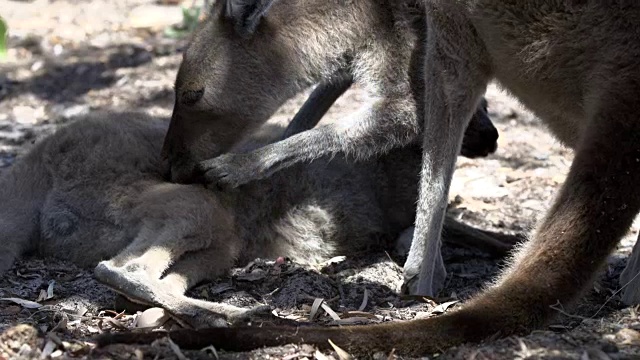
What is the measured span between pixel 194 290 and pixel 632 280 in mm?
1854

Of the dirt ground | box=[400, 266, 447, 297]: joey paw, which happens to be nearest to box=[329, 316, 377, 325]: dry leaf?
the dirt ground

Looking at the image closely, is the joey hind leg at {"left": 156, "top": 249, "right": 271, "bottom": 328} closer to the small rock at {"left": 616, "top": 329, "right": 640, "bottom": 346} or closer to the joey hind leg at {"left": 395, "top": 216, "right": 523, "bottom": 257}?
the joey hind leg at {"left": 395, "top": 216, "right": 523, "bottom": 257}

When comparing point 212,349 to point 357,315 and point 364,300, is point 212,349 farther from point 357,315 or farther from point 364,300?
point 364,300

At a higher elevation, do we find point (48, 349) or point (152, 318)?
point (48, 349)

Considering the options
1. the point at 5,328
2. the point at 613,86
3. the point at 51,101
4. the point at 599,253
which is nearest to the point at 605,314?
the point at 599,253

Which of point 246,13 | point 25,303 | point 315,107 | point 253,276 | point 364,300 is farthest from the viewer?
point 315,107

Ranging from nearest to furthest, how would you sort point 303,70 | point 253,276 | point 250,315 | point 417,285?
point 250,315 → point 417,285 → point 253,276 → point 303,70

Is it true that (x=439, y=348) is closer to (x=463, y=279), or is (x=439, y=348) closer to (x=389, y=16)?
(x=463, y=279)

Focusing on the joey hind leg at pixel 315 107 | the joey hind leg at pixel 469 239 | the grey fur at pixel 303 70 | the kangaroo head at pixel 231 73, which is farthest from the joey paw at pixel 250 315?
the joey hind leg at pixel 315 107

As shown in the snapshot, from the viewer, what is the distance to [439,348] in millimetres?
3213

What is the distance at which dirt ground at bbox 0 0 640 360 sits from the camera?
3.38 metres

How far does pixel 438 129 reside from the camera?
14.6 ft

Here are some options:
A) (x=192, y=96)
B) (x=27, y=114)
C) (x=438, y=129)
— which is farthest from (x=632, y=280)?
(x=27, y=114)

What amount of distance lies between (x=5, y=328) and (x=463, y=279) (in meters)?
2.15
